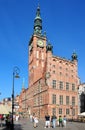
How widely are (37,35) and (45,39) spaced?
3679 mm

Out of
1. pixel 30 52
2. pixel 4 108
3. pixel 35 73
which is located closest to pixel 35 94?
pixel 35 73

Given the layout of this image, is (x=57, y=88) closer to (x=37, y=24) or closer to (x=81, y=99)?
(x=81, y=99)

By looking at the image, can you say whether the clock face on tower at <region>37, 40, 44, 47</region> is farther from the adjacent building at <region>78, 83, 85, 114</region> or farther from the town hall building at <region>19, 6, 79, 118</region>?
the adjacent building at <region>78, 83, 85, 114</region>

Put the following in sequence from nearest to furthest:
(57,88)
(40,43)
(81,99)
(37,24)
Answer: (57,88), (81,99), (40,43), (37,24)

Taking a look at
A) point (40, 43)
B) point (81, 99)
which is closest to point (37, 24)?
point (40, 43)

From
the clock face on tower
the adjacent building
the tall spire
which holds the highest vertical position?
the tall spire

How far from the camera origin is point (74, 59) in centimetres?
7725

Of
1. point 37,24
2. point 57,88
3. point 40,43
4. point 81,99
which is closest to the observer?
point 57,88

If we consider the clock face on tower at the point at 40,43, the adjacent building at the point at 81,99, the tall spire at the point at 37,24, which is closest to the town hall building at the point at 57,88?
the adjacent building at the point at 81,99

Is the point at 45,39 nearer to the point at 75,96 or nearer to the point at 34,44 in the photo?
the point at 34,44

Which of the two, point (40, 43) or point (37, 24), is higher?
point (37, 24)

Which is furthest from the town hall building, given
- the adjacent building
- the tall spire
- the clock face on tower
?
the tall spire

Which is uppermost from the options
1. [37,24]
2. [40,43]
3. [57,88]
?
[37,24]

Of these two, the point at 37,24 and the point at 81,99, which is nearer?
the point at 81,99
